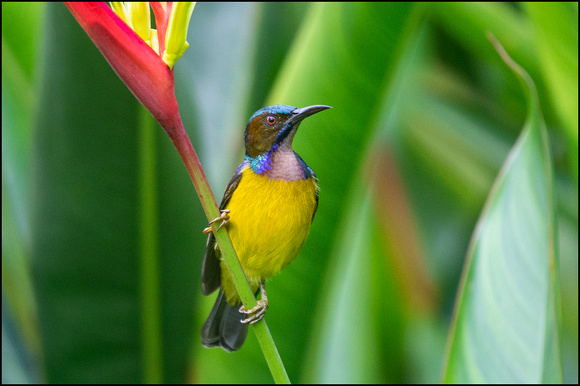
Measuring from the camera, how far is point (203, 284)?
344 mm

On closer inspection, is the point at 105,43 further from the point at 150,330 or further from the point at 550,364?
the point at 150,330

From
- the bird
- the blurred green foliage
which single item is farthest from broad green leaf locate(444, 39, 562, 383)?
the bird

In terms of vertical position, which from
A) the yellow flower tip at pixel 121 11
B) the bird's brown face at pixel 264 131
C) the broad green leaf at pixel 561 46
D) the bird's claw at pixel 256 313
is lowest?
the bird's claw at pixel 256 313

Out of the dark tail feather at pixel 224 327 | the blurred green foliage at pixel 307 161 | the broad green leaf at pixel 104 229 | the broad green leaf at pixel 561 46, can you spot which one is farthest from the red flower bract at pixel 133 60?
the broad green leaf at pixel 561 46

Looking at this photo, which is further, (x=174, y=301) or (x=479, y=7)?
(x=479, y=7)

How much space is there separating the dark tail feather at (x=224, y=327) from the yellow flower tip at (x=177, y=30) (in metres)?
0.17

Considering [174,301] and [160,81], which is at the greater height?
[160,81]

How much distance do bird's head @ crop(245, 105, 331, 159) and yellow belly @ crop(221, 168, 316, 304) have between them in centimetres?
2

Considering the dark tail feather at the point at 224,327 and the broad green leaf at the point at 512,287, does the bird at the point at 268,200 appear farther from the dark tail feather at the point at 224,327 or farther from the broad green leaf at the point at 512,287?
the broad green leaf at the point at 512,287

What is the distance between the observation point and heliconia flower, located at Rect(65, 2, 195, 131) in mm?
242

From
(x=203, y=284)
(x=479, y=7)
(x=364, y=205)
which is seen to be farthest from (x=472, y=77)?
(x=203, y=284)

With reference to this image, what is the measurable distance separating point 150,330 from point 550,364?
52cm

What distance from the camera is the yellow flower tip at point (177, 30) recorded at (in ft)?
0.78

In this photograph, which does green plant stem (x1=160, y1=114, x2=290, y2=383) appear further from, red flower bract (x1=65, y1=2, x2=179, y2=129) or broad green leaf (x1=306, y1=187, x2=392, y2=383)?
broad green leaf (x1=306, y1=187, x2=392, y2=383)
